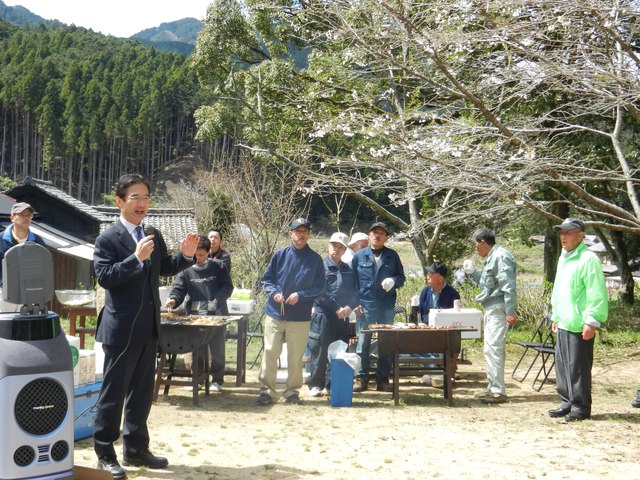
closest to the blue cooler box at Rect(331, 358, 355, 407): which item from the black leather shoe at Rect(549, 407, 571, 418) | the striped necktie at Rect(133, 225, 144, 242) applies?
the black leather shoe at Rect(549, 407, 571, 418)

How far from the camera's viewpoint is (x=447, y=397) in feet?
23.8

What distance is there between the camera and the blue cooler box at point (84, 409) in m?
5.45

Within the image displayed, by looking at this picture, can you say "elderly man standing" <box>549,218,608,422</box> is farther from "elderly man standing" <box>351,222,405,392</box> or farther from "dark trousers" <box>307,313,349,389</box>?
"dark trousers" <box>307,313,349,389</box>

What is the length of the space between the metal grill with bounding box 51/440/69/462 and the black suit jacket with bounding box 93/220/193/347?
98cm

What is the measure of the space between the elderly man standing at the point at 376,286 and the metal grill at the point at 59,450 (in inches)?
182

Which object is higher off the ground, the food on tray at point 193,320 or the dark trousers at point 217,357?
the food on tray at point 193,320

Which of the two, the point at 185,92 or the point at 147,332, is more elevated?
the point at 185,92

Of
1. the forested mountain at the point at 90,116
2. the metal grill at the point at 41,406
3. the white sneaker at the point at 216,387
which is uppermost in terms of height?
the forested mountain at the point at 90,116

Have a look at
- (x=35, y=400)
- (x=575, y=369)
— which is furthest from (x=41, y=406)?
(x=575, y=369)

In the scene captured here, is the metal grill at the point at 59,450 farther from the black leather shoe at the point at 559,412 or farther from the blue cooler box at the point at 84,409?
the black leather shoe at the point at 559,412

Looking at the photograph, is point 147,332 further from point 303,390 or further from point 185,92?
point 185,92

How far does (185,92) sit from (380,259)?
52.2 metres

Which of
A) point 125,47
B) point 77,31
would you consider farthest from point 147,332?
point 77,31

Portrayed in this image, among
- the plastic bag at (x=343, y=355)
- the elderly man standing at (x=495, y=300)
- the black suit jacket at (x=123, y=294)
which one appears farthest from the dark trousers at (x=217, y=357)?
the black suit jacket at (x=123, y=294)
